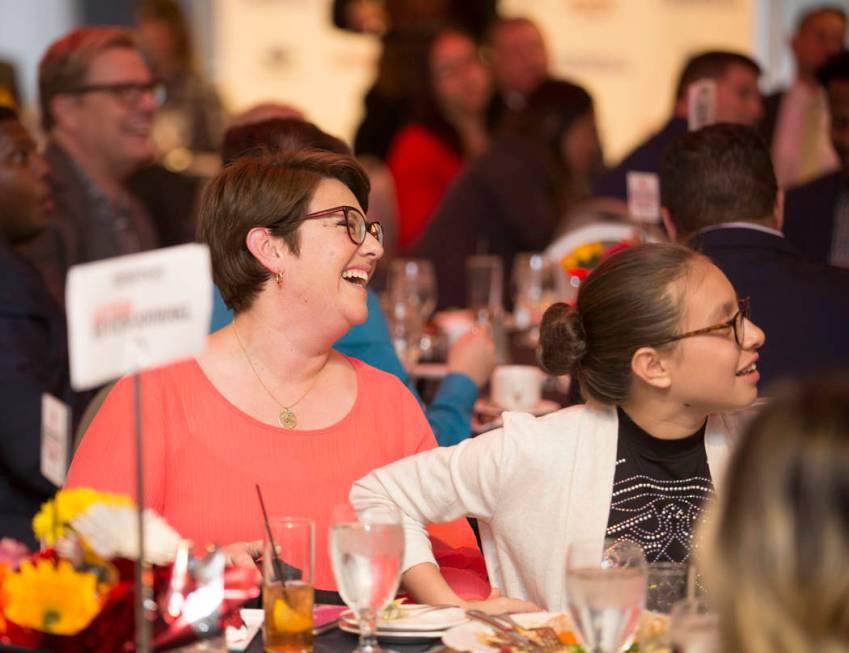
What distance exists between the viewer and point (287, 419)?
2.46 m

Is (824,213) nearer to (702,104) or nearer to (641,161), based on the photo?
(641,161)

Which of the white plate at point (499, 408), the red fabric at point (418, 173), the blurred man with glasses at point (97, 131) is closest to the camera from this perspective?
the white plate at point (499, 408)

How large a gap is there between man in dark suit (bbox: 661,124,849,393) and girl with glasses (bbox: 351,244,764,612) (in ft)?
2.63

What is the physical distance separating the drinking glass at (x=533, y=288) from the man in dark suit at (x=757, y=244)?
1409 mm

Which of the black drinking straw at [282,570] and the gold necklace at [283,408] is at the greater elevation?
the gold necklace at [283,408]

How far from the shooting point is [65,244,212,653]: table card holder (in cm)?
153

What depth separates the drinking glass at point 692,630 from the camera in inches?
59.2

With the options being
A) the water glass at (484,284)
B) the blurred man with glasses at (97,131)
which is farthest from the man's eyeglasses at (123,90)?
the water glass at (484,284)

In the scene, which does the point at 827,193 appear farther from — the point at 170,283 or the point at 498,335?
the point at 170,283

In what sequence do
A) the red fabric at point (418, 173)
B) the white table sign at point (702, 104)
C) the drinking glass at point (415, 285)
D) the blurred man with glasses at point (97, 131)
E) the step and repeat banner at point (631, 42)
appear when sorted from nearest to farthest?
the drinking glass at point (415, 285)
the white table sign at point (702, 104)
the blurred man with glasses at point (97, 131)
the red fabric at point (418, 173)
the step and repeat banner at point (631, 42)

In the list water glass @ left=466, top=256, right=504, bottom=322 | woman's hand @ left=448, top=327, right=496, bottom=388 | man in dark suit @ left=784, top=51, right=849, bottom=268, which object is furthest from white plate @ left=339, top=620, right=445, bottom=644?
man in dark suit @ left=784, top=51, right=849, bottom=268

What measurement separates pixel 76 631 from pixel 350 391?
1052mm

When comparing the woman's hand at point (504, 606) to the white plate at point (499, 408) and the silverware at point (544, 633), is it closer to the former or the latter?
the silverware at point (544, 633)

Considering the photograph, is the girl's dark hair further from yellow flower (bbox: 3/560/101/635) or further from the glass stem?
yellow flower (bbox: 3/560/101/635)
